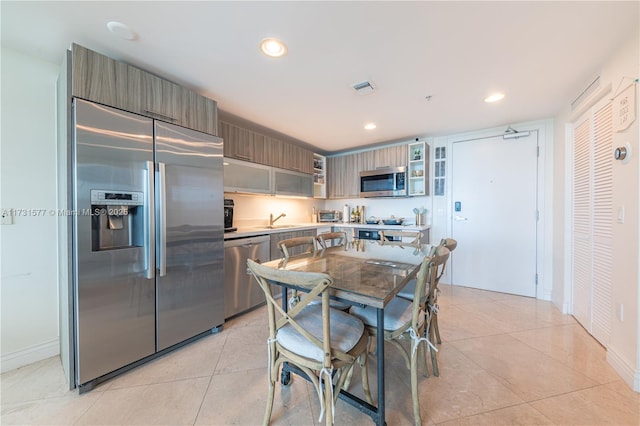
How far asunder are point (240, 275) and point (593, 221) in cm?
339

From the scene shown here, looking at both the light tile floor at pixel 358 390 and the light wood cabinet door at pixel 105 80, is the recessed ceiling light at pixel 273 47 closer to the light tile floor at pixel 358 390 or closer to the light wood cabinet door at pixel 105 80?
the light wood cabinet door at pixel 105 80

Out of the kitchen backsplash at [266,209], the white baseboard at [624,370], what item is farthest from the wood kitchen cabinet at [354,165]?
the white baseboard at [624,370]

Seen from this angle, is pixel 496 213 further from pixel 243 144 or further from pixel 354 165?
pixel 243 144

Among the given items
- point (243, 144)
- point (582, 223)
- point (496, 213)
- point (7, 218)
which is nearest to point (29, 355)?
point (7, 218)

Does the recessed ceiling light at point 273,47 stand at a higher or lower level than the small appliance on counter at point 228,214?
higher

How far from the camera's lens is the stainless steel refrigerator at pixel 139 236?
1.49 metres

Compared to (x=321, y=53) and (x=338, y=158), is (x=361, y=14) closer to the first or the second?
(x=321, y=53)

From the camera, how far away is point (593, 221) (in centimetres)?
207

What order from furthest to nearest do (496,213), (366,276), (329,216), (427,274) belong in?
(329,216)
(496,213)
(366,276)
(427,274)

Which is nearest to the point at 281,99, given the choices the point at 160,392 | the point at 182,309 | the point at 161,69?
the point at 161,69

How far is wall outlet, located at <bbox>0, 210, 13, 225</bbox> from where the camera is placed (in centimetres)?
165

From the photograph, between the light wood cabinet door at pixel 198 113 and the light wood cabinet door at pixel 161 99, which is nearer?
the light wood cabinet door at pixel 161 99

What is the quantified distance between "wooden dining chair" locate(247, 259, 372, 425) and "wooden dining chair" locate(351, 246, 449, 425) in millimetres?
130

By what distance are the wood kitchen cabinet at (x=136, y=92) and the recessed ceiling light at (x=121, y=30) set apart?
0.71 feet
